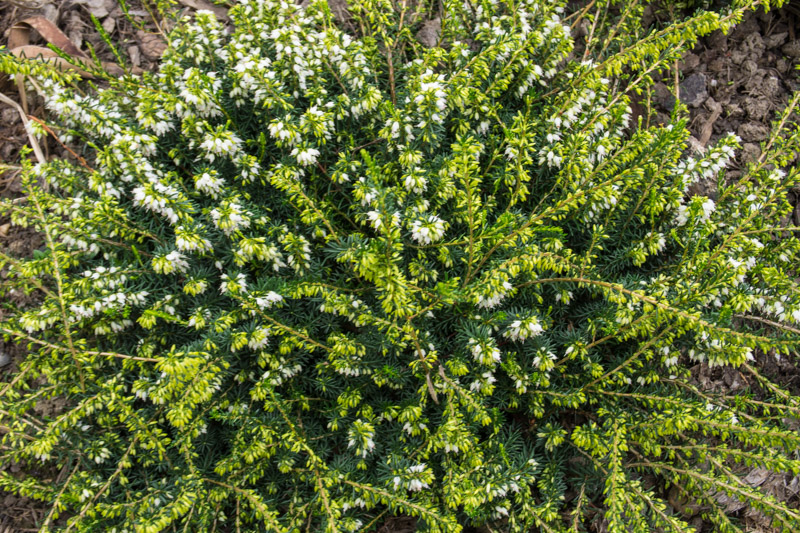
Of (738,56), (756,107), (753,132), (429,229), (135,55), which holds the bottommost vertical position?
(135,55)

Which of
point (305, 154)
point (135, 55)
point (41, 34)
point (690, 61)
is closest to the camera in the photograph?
point (305, 154)

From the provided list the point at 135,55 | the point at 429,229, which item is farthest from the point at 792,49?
the point at 135,55

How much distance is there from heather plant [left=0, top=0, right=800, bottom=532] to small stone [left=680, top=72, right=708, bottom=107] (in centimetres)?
136

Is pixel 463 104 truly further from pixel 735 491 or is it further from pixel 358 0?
pixel 735 491

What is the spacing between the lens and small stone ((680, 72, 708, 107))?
4.83 metres

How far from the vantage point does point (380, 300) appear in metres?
3.21

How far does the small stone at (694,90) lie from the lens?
4.83 meters

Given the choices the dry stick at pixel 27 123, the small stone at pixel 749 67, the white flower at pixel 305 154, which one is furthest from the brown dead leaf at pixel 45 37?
the small stone at pixel 749 67

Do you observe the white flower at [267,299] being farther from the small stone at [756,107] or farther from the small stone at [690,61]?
the small stone at [756,107]

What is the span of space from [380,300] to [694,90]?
3.65 metres

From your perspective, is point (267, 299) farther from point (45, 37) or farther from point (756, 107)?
point (756, 107)

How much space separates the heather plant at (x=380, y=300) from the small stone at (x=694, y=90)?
136 cm

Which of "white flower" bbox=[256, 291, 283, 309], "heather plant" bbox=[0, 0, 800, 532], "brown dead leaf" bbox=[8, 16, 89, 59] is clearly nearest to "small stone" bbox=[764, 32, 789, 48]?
"heather plant" bbox=[0, 0, 800, 532]

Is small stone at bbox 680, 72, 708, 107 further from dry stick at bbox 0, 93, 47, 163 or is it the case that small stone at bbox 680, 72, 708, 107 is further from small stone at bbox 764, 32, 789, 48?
dry stick at bbox 0, 93, 47, 163
